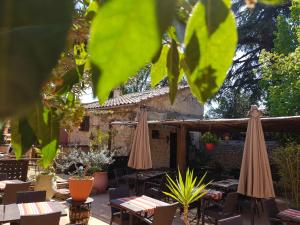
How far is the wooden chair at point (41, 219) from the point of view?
4555 millimetres

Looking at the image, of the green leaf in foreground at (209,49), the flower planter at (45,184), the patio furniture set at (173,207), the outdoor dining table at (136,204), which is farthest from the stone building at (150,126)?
the green leaf in foreground at (209,49)

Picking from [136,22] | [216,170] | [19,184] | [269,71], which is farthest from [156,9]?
[269,71]

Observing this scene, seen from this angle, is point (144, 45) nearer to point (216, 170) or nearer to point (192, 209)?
point (192, 209)

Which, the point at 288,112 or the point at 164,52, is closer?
the point at 164,52

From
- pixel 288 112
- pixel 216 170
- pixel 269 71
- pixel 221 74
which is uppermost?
pixel 269 71

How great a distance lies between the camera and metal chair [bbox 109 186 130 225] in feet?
23.1

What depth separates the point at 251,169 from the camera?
7.64m

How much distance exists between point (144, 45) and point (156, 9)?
0.03 meters

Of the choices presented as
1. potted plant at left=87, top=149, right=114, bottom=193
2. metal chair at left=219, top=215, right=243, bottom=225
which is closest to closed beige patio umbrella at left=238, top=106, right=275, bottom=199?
metal chair at left=219, top=215, right=243, bottom=225

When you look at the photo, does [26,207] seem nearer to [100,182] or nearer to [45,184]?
[45,184]

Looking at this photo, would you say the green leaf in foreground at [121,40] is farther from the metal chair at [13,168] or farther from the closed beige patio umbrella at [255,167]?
the metal chair at [13,168]

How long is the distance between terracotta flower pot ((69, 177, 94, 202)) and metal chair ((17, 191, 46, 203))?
1.12 meters

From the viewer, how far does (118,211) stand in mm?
7730

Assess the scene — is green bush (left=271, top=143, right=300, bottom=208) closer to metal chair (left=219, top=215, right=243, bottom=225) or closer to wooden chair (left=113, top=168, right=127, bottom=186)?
metal chair (left=219, top=215, right=243, bottom=225)
